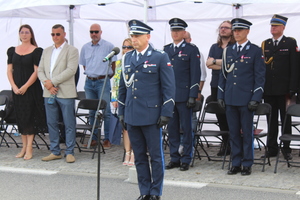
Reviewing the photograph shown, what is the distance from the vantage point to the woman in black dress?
8.92 meters

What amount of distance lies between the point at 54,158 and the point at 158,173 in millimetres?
Result: 3285

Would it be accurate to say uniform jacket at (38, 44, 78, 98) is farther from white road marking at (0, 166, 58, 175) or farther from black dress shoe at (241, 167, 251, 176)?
black dress shoe at (241, 167, 251, 176)

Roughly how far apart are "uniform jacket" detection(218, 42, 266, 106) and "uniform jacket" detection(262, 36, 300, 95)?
1073 mm

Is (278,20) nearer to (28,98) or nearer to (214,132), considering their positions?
(214,132)

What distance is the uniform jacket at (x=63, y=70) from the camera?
28.2ft

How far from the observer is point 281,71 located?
8.42 m

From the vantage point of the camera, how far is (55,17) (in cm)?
1148

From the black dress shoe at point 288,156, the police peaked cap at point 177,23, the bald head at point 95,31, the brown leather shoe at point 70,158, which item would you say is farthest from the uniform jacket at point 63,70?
the black dress shoe at point 288,156

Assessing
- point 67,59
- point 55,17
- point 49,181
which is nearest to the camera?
point 49,181

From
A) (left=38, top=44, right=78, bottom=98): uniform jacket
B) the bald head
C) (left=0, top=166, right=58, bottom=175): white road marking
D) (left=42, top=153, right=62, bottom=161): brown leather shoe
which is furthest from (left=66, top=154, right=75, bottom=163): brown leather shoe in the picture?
the bald head

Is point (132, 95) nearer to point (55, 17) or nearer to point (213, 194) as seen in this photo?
point (213, 194)

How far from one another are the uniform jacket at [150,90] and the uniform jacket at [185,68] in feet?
6.03

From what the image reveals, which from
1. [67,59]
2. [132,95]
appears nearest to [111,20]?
[67,59]

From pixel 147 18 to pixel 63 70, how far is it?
208cm
